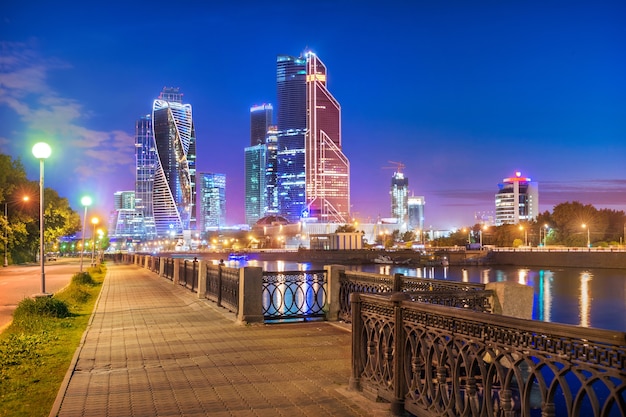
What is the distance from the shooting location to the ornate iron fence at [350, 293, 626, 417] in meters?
3.81

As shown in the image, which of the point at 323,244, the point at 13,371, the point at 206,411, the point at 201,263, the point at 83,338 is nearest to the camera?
the point at 206,411

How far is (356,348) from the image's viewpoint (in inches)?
280

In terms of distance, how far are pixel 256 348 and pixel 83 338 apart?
167 inches

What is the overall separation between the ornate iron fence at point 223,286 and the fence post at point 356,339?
28.4 ft

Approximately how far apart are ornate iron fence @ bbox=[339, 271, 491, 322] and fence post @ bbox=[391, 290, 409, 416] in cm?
146

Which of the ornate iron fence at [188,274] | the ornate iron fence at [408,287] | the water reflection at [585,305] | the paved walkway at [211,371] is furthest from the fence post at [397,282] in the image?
the water reflection at [585,305]

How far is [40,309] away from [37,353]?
18.4 ft

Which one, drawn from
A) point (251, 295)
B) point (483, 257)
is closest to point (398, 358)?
point (251, 295)

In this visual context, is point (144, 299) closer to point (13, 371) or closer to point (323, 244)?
point (13, 371)

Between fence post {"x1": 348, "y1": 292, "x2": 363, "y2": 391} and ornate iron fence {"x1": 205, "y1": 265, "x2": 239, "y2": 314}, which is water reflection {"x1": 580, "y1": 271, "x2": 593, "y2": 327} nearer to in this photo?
ornate iron fence {"x1": 205, "y1": 265, "x2": 239, "y2": 314}

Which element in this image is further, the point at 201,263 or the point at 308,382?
the point at 201,263

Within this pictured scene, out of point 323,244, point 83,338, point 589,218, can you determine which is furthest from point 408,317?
point 323,244

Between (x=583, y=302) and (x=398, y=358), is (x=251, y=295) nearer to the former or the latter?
(x=398, y=358)

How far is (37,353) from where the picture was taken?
10.5 metres
